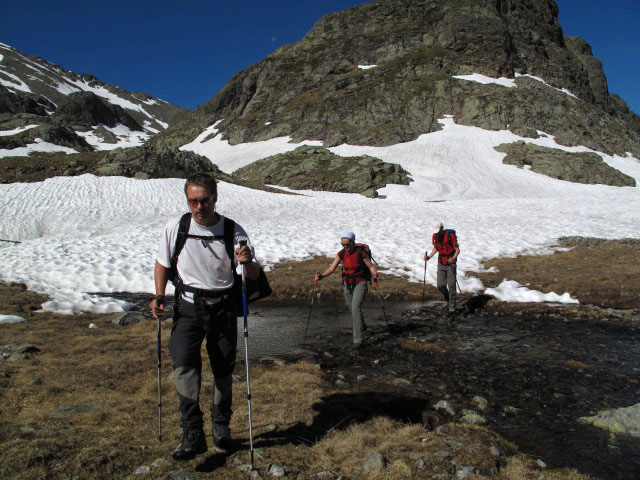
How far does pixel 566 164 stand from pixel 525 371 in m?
70.9

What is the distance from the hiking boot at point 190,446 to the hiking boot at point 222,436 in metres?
0.19

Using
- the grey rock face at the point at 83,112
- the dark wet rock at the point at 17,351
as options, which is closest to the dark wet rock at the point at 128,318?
the dark wet rock at the point at 17,351

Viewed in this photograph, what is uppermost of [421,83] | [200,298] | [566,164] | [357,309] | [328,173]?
[421,83]

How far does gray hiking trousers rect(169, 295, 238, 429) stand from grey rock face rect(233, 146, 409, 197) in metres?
49.8

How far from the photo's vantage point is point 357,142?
8581 cm

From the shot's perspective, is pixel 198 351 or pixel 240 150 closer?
pixel 198 351

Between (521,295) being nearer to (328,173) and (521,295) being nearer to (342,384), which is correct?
(342,384)

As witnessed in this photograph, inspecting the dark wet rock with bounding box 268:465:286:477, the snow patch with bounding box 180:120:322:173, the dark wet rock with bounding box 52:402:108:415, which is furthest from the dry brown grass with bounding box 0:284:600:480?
the snow patch with bounding box 180:120:322:173

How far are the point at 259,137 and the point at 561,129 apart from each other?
69075 millimetres

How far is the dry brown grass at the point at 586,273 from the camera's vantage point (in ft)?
47.3

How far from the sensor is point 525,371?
8.46 meters

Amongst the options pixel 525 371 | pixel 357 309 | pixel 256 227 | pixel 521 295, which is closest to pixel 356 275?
pixel 357 309

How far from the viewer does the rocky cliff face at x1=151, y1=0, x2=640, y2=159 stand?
278 ft

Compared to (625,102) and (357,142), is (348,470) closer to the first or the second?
(357,142)
